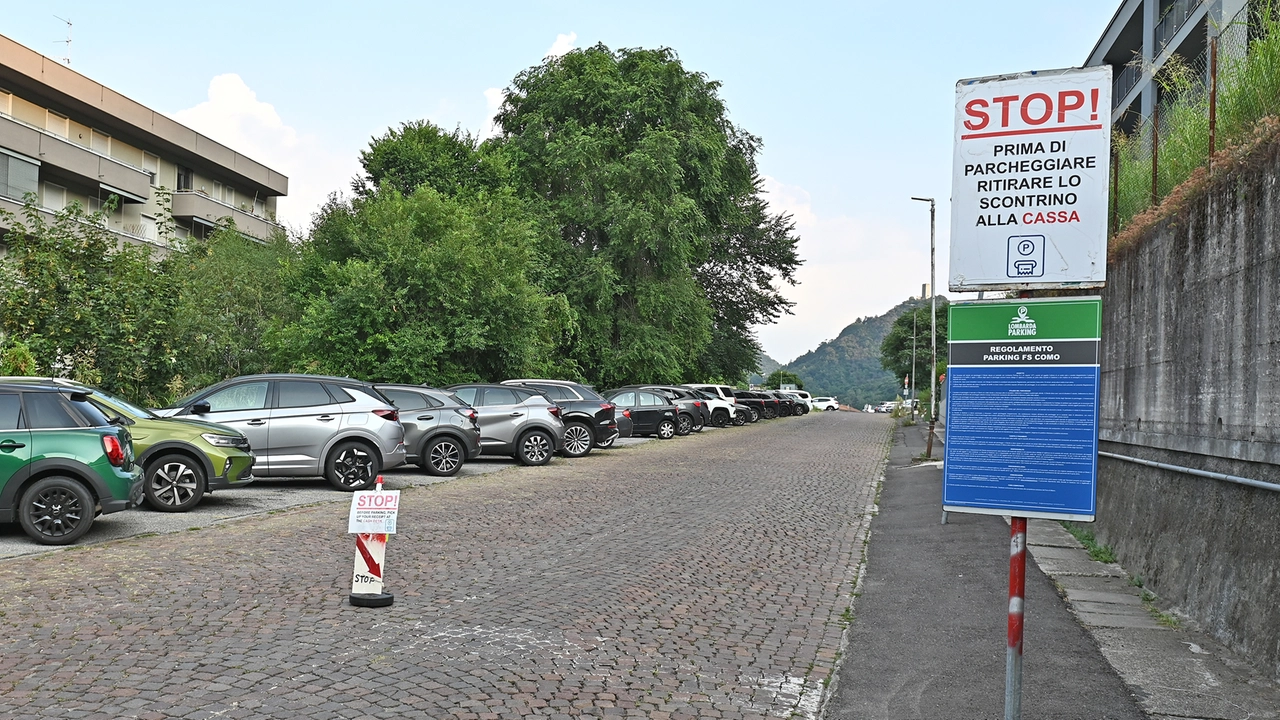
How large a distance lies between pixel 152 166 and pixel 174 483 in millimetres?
40608

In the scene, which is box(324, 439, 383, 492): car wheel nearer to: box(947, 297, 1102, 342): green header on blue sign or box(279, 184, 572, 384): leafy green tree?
box(279, 184, 572, 384): leafy green tree

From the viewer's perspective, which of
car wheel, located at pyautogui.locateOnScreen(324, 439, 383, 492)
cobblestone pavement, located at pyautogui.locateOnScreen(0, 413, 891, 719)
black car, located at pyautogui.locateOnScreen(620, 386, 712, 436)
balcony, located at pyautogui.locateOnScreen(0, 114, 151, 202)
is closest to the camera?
cobblestone pavement, located at pyautogui.locateOnScreen(0, 413, 891, 719)

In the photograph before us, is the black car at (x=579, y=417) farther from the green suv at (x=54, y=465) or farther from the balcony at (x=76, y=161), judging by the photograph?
the balcony at (x=76, y=161)

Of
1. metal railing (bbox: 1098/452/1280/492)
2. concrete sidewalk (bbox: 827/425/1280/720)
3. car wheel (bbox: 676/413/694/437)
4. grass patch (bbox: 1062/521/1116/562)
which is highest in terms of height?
metal railing (bbox: 1098/452/1280/492)

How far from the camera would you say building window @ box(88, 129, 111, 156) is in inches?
1748

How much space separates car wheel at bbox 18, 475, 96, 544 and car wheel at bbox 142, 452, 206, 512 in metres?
2.57

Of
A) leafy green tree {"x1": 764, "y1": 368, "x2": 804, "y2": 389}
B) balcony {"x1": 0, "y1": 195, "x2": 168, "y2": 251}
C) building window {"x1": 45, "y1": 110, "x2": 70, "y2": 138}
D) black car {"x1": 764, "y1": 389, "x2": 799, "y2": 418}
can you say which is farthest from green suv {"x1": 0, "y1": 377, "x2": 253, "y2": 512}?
leafy green tree {"x1": 764, "y1": 368, "x2": 804, "y2": 389}

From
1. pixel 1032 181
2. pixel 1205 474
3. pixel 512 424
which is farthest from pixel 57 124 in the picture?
pixel 1032 181

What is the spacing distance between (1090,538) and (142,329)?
1849 cm

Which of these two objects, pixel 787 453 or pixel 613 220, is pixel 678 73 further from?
pixel 787 453

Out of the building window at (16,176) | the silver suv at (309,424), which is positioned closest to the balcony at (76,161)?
the building window at (16,176)

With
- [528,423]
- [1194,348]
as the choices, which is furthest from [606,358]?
[1194,348]

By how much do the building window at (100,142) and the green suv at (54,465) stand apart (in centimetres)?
3796

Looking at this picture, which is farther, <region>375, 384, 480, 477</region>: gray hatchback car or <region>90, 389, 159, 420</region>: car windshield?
<region>375, 384, 480, 477</region>: gray hatchback car
